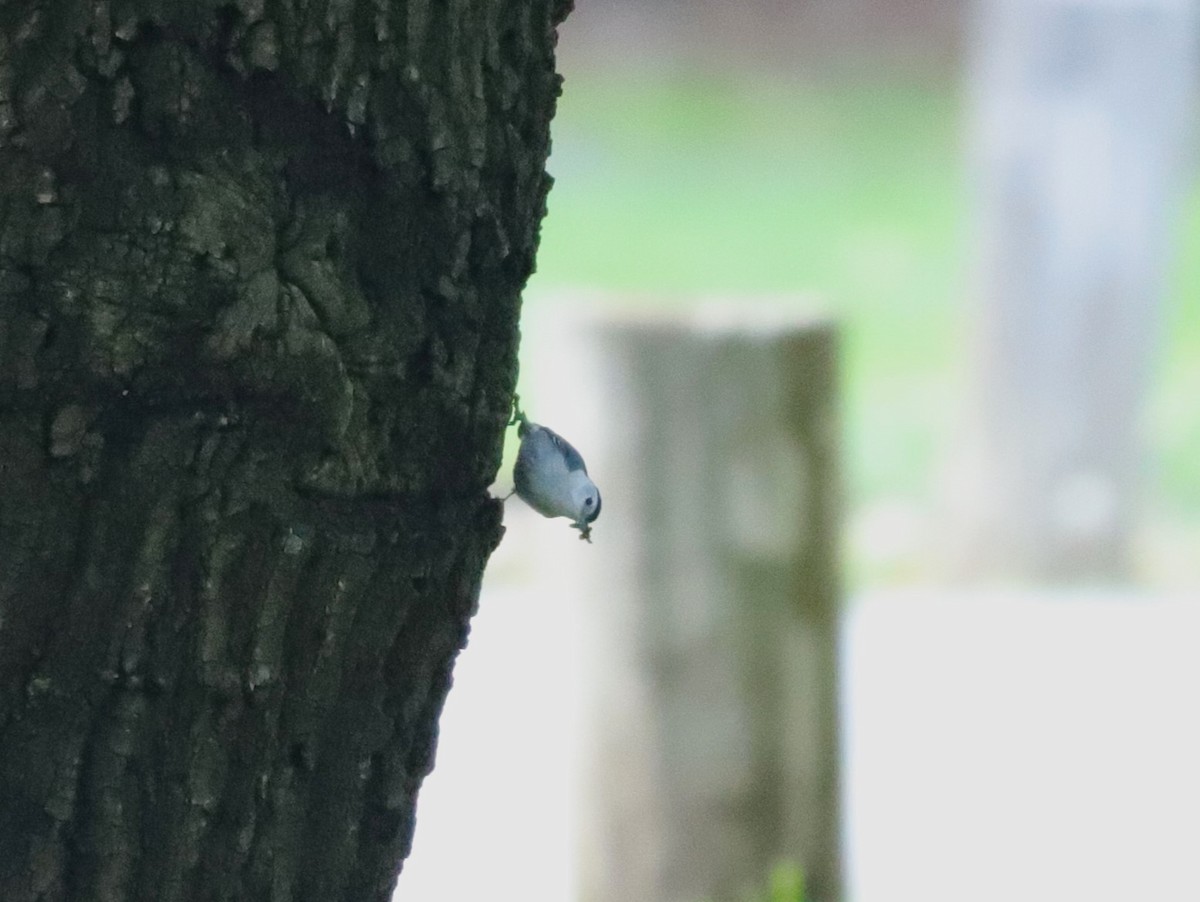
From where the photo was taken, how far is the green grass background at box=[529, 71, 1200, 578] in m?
8.49

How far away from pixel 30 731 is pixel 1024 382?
19.1 ft

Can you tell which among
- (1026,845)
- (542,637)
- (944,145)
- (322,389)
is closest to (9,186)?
(322,389)

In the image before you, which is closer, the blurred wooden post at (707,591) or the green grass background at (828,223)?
the blurred wooden post at (707,591)

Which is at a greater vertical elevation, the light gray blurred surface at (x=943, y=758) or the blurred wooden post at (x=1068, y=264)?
the blurred wooden post at (x=1068, y=264)

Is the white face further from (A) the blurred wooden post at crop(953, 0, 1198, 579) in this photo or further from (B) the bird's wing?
(A) the blurred wooden post at crop(953, 0, 1198, 579)

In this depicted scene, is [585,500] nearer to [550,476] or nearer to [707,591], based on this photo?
[550,476]

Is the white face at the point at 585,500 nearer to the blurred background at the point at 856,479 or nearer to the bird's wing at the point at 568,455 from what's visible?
the bird's wing at the point at 568,455

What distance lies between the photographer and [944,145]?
11.1m

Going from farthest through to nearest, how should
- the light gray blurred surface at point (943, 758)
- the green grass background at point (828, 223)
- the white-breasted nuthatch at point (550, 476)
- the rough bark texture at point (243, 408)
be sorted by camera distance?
the green grass background at point (828, 223) → the light gray blurred surface at point (943, 758) → the white-breasted nuthatch at point (550, 476) → the rough bark texture at point (243, 408)

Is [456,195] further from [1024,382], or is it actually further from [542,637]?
[1024,382]

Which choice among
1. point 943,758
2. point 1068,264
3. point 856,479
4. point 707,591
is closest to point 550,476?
point 707,591

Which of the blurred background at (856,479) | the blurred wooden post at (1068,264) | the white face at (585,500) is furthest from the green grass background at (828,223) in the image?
the white face at (585,500)

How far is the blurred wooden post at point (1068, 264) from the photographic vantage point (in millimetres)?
6676

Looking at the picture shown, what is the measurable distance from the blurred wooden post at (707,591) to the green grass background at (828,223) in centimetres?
395
